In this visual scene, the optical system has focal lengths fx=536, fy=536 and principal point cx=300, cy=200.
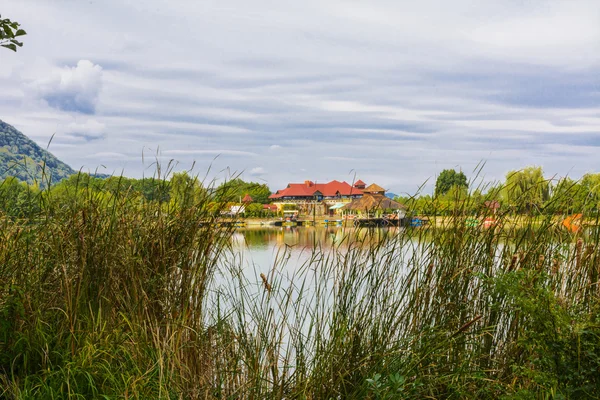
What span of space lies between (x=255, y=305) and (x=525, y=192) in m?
1.71

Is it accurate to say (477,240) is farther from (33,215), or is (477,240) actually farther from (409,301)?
(33,215)

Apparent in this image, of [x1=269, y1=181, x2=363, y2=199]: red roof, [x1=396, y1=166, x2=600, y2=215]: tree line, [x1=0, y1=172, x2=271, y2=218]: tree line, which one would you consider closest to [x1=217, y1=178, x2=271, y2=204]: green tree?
[x1=0, y1=172, x2=271, y2=218]: tree line

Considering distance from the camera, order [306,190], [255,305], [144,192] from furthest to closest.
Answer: [306,190] → [144,192] → [255,305]

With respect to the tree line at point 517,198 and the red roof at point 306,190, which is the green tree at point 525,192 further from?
the red roof at point 306,190

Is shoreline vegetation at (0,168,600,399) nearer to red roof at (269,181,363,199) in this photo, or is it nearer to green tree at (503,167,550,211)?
green tree at (503,167,550,211)

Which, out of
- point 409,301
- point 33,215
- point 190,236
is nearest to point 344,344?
point 409,301

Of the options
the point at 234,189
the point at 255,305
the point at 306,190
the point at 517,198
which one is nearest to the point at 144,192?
the point at 234,189

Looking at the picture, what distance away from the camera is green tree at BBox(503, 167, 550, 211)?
10.4ft

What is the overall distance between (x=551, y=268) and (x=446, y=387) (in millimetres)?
931

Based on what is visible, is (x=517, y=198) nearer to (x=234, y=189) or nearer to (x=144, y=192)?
(x=234, y=189)

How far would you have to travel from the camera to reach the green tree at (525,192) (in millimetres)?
3158

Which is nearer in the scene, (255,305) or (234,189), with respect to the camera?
(255,305)

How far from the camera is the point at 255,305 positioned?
9.29ft

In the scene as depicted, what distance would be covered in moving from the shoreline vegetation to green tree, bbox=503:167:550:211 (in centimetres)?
8
